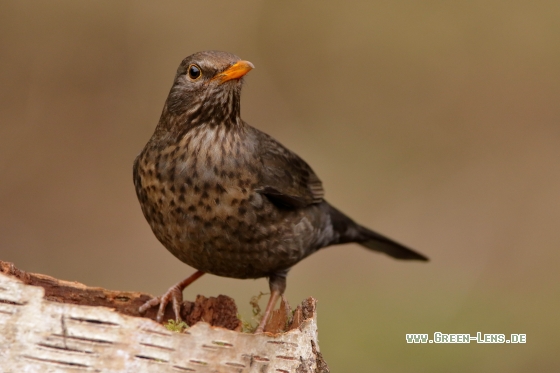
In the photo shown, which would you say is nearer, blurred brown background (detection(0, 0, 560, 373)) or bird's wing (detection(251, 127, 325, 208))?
bird's wing (detection(251, 127, 325, 208))

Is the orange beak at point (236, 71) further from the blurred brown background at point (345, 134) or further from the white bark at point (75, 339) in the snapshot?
the blurred brown background at point (345, 134)

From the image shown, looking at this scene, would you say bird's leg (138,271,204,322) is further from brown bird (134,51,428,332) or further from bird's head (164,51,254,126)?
bird's head (164,51,254,126)

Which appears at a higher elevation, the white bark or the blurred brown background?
the blurred brown background

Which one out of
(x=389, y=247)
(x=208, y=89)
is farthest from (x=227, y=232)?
(x=389, y=247)

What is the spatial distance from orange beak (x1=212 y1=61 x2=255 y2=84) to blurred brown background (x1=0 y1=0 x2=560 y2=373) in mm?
4091

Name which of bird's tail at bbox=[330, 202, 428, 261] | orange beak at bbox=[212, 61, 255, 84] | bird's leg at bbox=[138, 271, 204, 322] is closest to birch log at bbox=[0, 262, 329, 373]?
bird's leg at bbox=[138, 271, 204, 322]

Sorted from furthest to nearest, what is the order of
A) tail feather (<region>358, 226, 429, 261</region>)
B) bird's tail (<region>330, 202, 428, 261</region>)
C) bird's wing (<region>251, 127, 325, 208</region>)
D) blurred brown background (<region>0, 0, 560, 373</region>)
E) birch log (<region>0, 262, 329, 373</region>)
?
blurred brown background (<region>0, 0, 560, 373</region>) → tail feather (<region>358, 226, 429, 261</region>) → bird's tail (<region>330, 202, 428, 261</region>) → bird's wing (<region>251, 127, 325, 208</region>) → birch log (<region>0, 262, 329, 373</region>)

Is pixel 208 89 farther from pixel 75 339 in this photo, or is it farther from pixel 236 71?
pixel 75 339

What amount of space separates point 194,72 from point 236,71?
35 cm

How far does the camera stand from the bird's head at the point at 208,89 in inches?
207

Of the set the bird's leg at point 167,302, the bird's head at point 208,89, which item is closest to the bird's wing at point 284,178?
the bird's head at point 208,89

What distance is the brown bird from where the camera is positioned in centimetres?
522

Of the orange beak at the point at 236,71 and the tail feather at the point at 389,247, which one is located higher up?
the tail feather at the point at 389,247

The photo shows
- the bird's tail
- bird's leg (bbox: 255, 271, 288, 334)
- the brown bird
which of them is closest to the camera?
the brown bird
